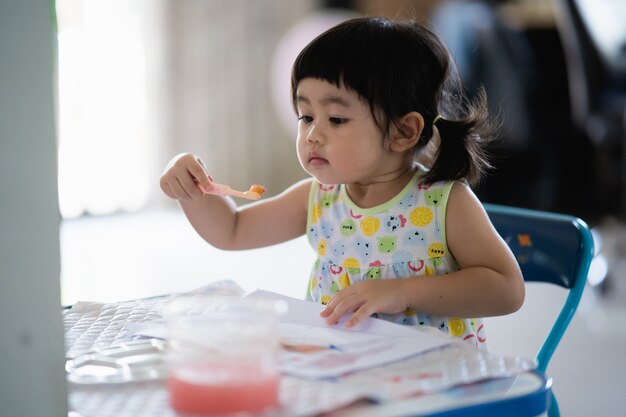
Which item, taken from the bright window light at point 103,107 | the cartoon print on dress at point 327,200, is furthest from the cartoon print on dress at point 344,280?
the bright window light at point 103,107

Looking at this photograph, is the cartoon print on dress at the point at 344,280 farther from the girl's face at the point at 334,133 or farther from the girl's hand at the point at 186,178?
the girl's hand at the point at 186,178

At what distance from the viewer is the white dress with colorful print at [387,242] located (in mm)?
1055

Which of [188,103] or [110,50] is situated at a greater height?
[110,50]

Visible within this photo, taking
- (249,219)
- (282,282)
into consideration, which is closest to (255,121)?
(282,282)

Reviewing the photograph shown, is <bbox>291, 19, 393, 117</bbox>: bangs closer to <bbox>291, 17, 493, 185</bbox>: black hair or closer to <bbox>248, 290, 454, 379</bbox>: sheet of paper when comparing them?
<bbox>291, 17, 493, 185</bbox>: black hair

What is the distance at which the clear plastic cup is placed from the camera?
0.60 metres

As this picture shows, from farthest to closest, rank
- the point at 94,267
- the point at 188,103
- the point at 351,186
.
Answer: the point at 188,103, the point at 94,267, the point at 351,186

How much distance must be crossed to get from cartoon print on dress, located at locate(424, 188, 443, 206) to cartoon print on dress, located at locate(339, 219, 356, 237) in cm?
11

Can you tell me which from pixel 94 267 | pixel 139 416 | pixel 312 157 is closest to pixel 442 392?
pixel 139 416

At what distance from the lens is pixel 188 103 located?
4609 mm

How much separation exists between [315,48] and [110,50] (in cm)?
345

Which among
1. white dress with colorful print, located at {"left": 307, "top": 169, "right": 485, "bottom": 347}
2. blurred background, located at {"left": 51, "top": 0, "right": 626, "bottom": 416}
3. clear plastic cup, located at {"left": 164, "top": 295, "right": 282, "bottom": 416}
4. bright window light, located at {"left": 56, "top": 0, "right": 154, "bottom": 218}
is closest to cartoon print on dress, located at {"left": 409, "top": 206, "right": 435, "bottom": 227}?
white dress with colorful print, located at {"left": 307, "top": 169, "right": 485, "bottom": 347}

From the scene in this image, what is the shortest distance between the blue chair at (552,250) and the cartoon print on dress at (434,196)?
224 millimetres

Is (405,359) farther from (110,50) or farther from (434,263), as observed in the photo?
(110,50)
